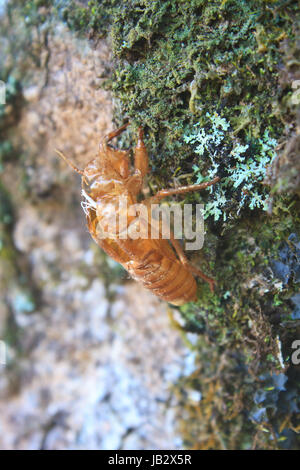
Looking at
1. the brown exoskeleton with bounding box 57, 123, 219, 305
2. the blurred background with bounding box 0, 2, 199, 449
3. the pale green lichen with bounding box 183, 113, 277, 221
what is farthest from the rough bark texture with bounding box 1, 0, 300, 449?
the blurred background with bounding box 0, 2, 199, 449

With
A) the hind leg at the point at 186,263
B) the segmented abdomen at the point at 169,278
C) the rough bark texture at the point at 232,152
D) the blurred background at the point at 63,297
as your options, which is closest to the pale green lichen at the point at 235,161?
the rough bark texture at the point at 232,152

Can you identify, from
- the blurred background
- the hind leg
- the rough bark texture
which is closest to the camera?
the rough bark texture

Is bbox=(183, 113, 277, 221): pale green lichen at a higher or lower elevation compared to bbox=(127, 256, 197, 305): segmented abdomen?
higher

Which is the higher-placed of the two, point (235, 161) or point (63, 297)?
point (235, 161)

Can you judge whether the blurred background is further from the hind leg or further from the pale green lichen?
the pale green lichen

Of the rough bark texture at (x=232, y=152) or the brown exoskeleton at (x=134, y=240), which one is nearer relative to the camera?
the rough bark texture at (x=232, y=152)

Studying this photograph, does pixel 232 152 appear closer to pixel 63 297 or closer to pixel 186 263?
pixel 186 263

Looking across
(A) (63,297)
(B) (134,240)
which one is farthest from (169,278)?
(A) (63,297)

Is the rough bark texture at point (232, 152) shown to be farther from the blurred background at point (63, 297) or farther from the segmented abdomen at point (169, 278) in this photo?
the blurred background at point (63, 297)
